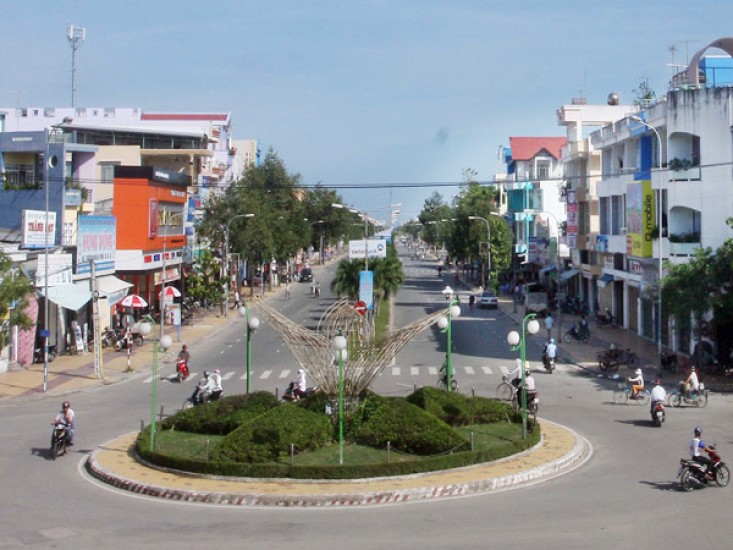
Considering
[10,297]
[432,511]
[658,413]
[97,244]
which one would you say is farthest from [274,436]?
[97,244]

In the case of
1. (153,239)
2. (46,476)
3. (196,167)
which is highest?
(196,167)

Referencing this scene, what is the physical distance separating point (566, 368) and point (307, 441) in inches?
879

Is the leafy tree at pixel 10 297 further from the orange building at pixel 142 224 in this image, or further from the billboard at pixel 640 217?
the billboard at pixel 640 217

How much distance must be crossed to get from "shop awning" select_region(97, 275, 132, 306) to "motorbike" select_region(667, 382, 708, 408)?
90.7ft

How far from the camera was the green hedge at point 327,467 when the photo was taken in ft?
71.7

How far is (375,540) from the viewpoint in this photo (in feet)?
57.4

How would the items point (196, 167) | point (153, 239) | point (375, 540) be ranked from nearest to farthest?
point (375, 540)
point (153, 239)
point (196, 167)

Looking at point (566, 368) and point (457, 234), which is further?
point (457, 234)

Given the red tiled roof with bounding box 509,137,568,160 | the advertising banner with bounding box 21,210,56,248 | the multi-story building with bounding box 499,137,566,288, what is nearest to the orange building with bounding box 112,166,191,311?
the advertising banner with bounding box 21,210,56,248


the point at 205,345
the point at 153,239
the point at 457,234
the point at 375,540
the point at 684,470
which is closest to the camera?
the point at 375,540

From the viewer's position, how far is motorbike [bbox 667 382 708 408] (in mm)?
32688

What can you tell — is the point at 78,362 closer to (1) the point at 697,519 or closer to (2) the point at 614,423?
(2) the point at 614,423

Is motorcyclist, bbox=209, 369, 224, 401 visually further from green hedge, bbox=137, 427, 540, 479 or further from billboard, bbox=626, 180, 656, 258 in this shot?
billboard, bbox=626, 180, 656, 258

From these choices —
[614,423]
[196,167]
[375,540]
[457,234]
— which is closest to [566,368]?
[614,423]
